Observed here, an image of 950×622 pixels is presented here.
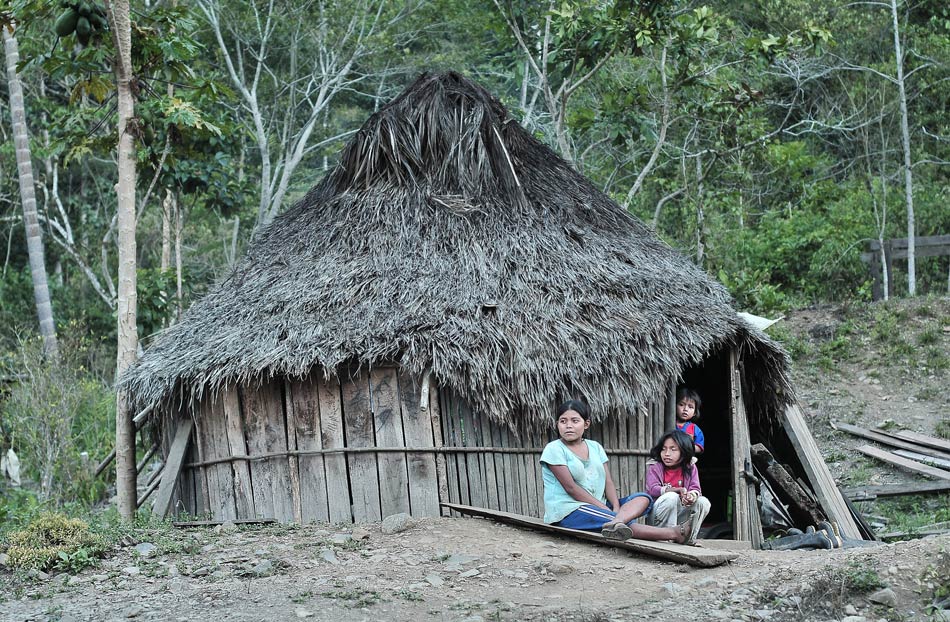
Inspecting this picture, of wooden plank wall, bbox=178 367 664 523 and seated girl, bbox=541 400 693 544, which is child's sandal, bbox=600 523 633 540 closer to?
seated girl, bbox=541 400 693 544

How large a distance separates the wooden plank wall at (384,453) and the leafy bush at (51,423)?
570cm

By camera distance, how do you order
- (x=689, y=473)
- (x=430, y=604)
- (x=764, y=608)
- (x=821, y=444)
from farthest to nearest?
Result: (x=821, y=444)
(x=689, y=473)
(x=430, y=604)
(x=764, y=608)

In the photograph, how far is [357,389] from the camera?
8.16 meters

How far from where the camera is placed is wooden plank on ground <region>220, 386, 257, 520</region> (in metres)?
8.38

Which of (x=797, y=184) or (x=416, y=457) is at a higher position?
(x=797, y=184)

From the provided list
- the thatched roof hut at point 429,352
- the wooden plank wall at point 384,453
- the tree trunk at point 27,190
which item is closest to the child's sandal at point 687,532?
the thatched roof hut at point 429,352

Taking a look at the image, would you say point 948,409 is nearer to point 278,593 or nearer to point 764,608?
point 764,608

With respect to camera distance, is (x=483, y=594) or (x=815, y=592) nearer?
(x=815, y=592)

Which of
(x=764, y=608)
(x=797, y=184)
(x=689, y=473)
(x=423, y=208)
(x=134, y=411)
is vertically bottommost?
(x=764, y=608)

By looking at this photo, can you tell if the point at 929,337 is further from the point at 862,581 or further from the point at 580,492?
the point at 862,581

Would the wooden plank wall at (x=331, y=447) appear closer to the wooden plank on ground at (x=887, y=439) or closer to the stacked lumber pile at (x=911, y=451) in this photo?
the stacked lumber pile at (x=911, y=451)

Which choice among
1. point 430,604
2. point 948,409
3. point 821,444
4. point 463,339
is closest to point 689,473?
point 463,339

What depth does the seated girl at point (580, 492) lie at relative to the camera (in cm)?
676

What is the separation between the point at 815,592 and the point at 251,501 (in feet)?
15.7
